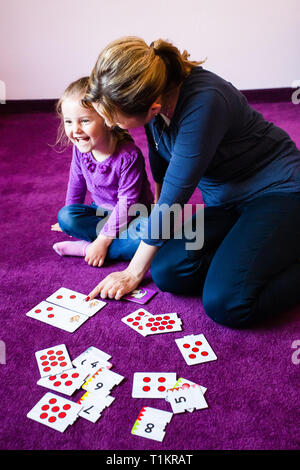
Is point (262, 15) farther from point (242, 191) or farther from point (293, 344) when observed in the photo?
point (293, 344)

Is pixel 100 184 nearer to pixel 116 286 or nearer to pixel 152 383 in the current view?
pixel 116 286

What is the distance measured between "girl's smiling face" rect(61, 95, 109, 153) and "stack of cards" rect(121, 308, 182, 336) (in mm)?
641

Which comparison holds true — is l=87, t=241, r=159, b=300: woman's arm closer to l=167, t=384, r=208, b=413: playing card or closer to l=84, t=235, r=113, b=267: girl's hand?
l=84, t=235, r=113, b=267: girl's hand

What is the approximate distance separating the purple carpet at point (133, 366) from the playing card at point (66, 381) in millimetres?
20

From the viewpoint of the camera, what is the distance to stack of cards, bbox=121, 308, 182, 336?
143cm

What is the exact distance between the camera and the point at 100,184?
5.88 feet

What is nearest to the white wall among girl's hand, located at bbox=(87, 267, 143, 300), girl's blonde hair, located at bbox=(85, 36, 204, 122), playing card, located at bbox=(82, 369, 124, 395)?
girl's blonde hair, located at bbox=(85, 36, 204, 122)

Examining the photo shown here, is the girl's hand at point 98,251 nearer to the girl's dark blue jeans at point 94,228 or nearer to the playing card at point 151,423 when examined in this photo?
the girl's dark blue jeans at point 94,228

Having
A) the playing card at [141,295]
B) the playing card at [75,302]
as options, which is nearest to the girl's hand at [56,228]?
the playing card at [75,302]

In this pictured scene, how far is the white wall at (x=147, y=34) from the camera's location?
3.42 metres

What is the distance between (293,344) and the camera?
4.46 ft

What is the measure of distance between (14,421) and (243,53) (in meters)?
3.26

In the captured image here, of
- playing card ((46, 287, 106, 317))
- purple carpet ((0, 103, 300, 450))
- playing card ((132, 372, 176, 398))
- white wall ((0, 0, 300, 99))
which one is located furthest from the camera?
white wall ((0, 0, 300, 99))
